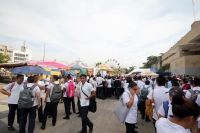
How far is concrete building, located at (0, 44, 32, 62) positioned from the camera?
72.8 meters

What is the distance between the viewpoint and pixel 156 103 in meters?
2.99

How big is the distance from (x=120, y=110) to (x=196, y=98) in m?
2.07

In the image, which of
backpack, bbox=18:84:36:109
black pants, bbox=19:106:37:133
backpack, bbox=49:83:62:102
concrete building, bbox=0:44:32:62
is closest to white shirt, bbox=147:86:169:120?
backpack, bbox=49:83:62:102

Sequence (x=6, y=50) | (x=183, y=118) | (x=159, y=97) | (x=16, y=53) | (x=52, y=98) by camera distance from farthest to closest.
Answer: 1. (x=16, y=53)
2. (x=6, y=50)
3. (x=52, y=98)
4. (x=159, y=97)
5. (x=183, y=118)

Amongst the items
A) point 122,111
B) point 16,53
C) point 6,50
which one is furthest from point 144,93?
point 16,53

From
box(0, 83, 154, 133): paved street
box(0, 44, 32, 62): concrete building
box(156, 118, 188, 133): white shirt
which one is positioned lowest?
box(0, 83, 154, 133): paved street

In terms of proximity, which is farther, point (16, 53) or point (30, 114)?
point (16, 53)

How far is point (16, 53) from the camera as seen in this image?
287 ft

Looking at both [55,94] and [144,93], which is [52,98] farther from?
[144,93]

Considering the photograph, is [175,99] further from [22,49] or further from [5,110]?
[22,49]

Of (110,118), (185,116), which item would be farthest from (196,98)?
(110,118)

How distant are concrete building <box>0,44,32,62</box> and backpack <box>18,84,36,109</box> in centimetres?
8333

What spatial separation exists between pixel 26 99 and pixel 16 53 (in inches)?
3961

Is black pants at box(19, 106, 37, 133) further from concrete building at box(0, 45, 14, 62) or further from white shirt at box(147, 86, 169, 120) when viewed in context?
concrete building at box(0, 45, 14, 62)
